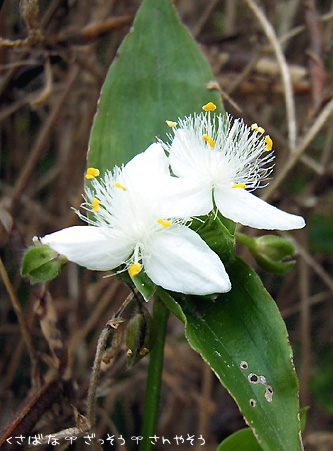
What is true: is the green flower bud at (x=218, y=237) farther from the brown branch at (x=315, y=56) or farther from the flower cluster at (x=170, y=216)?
the brown branch at (x=315, y=56)

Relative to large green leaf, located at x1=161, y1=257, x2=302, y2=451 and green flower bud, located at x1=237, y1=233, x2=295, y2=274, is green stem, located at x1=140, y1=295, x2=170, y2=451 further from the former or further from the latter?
green flower bud, located at x1=237, y1=233, x2=295, y2=274

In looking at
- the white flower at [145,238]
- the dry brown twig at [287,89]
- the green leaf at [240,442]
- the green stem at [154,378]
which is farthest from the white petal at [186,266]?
the dry brown twig at [287,89]

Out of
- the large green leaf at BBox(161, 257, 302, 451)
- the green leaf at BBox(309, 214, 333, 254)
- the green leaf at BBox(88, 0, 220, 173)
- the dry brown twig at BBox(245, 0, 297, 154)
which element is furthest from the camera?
the green leaf at BBox(309, 214, 333, 254)

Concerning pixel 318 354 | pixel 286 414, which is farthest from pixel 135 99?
pixel 318 354

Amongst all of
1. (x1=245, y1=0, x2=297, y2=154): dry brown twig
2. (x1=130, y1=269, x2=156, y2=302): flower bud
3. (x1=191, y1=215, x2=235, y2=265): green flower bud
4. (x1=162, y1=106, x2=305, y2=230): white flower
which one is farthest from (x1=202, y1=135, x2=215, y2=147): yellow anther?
(x1=245, y1=0, x2=297, y2=154): dry brown twig

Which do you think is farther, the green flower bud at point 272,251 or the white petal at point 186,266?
the green flower bud at point 272,251

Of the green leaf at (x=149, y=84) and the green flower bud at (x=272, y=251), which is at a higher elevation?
the green leaf at (x=149, y=84)

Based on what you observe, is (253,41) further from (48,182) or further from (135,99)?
(48,182)
